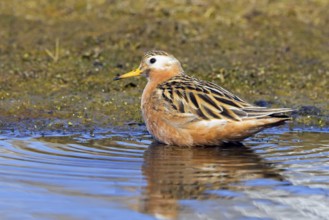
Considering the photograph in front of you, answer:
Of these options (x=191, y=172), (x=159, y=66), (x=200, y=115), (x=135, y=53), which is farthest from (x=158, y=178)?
(x=135, y=53)

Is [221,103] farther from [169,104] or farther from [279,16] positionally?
[279,16]

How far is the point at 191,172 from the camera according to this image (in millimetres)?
9086

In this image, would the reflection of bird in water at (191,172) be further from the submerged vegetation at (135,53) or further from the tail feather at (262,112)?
the submerged vegetation at (135,53)

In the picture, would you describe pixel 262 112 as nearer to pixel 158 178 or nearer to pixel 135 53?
pixel 158 178

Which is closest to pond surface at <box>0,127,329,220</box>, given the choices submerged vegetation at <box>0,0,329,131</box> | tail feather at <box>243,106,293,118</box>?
tail feather at <box>243,106,293,118</box>

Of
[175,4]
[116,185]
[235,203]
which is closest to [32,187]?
[116,185]

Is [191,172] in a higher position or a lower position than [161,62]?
lower

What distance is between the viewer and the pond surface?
24.7 ft

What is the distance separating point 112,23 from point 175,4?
4.87 ft

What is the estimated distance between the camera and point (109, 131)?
38.4 ft

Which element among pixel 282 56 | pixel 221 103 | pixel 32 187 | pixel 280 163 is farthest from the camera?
pixel 282 56

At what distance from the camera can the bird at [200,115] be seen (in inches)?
408

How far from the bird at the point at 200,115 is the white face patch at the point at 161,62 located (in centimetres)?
49

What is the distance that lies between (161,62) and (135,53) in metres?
3.34
